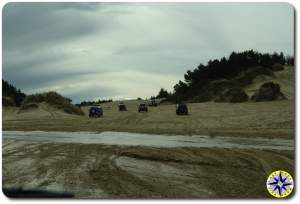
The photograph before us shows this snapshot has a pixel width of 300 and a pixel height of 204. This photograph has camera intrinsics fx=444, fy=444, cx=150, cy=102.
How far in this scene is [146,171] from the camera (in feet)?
34.3

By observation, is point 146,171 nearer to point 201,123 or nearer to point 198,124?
point 198,124

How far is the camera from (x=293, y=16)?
1022 centimetres

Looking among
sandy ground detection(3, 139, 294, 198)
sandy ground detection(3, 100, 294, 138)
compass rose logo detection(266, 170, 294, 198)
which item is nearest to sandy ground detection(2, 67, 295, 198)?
sandy ground detection(3, 139, 294, 198)

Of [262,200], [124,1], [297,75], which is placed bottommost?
[262,200]

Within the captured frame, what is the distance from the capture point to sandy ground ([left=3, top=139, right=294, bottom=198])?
9.00 metres

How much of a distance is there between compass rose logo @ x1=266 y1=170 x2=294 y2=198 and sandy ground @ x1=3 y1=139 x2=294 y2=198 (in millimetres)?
156

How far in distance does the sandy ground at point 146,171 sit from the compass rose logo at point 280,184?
0.16 m

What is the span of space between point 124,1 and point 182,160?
4.34 m

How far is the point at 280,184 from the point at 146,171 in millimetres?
3040

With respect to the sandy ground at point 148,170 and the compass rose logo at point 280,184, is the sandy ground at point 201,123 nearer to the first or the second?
the sandy ground at point 148,170

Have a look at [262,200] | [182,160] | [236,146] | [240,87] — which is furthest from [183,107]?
[262,200]

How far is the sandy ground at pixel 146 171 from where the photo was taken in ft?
29.5

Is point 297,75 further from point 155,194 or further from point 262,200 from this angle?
point 155,194

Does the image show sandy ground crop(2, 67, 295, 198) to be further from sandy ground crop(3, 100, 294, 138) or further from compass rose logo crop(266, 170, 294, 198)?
sandy ground crop(3, 100, 294, 138)
